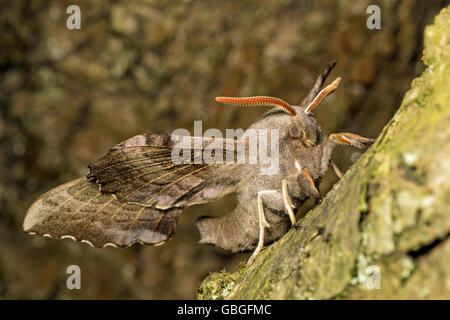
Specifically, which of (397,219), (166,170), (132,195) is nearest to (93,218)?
(132,195)

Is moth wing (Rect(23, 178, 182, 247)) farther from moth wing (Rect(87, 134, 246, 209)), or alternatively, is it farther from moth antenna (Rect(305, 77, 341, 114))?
moth antenna (Rect(305, 77, 341, 114))

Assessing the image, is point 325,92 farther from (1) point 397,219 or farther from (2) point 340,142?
(1) point 397,219

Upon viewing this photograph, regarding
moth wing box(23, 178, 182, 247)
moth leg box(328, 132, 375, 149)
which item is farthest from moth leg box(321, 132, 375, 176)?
moth wing box(23, 178, 182, 247)

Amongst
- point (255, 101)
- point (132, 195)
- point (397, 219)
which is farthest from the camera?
point (132, 195)

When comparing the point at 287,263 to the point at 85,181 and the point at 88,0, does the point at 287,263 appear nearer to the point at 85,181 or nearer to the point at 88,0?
the point at 85,181

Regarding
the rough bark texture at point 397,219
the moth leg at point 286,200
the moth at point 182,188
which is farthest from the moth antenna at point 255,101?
the rough bark texture at point 397,219

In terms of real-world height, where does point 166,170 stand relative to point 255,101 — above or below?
below

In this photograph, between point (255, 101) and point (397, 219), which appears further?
point (255, 101)
